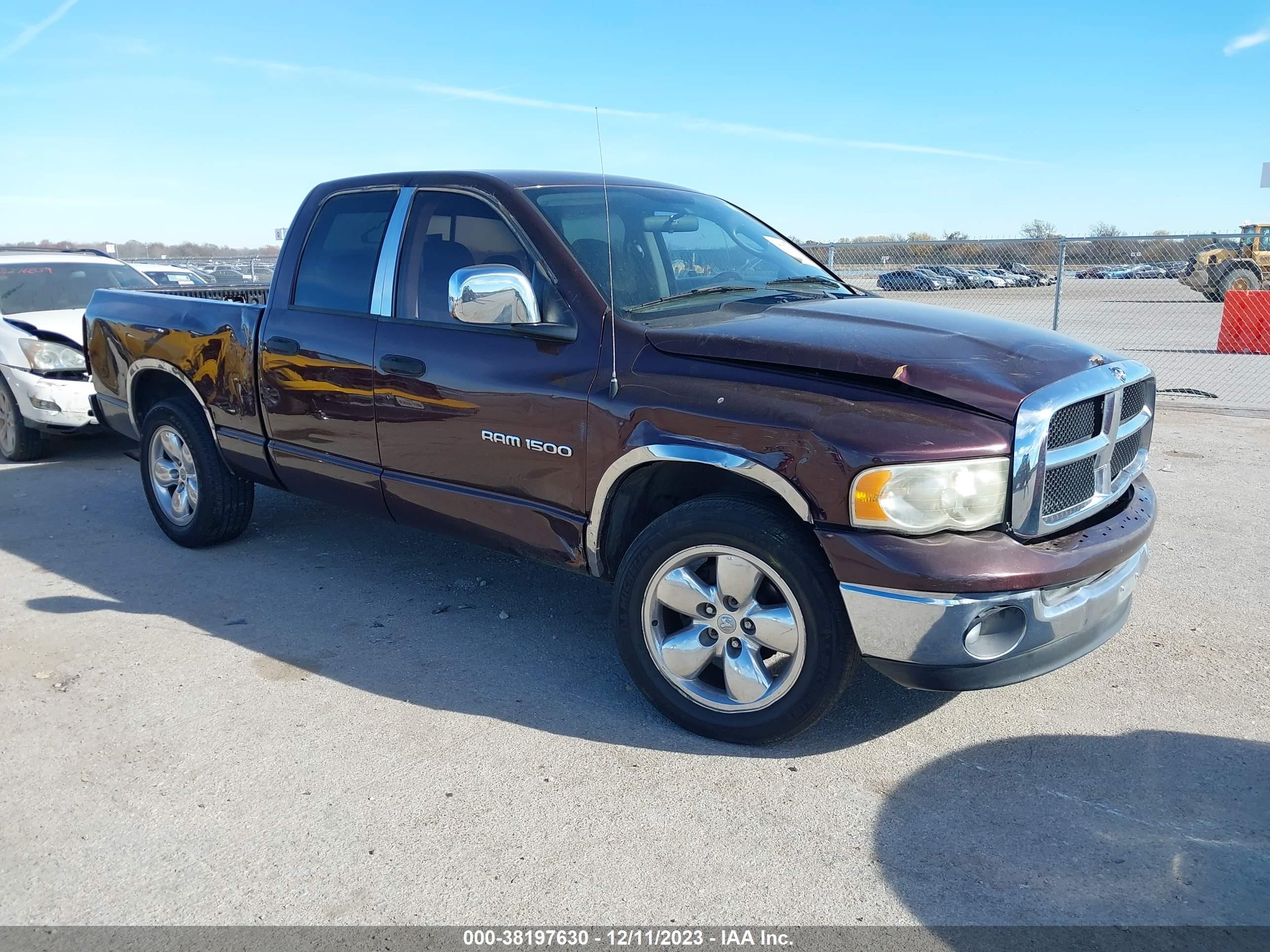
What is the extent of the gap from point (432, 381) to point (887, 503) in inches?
77.8

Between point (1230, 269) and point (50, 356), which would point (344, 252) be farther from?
point (1230, 269)

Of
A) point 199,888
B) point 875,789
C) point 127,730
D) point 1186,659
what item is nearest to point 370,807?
point 199,888

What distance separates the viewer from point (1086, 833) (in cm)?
287

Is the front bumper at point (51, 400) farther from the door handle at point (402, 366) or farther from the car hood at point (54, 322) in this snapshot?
the door handle at point (402, 366)

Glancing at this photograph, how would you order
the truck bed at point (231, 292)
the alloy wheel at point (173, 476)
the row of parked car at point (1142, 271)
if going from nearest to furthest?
the alloy wheel at point (173, 476), the truck bed at point (231, 292), the row of parked car at point (1142, 271)

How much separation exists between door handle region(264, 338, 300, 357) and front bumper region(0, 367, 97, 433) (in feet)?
12.4

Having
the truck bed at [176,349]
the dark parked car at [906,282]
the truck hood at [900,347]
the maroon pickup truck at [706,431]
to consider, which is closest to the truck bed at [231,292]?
the truck bed at [176,349]

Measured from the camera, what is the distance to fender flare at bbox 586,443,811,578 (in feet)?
10.1

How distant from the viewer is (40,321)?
8000mm

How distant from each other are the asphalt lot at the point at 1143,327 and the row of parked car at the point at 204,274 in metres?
8.93

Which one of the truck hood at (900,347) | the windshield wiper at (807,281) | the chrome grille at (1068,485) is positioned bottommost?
the chrome grille at (1068,485)

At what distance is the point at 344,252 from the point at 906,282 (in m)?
10.9

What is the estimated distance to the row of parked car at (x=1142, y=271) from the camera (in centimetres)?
1515

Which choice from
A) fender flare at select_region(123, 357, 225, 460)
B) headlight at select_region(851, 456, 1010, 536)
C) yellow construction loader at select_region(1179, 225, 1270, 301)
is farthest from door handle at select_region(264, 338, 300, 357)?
yellow construction loader at select_region(1179, 225, 1270, 301)
